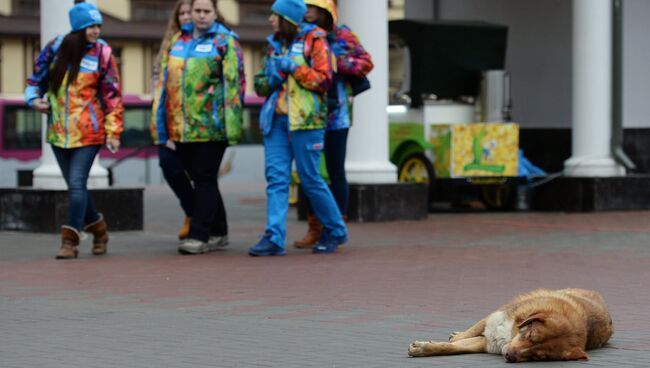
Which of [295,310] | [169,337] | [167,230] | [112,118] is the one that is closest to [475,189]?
[167,230]

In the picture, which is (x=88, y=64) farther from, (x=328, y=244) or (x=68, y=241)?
(x=328, y=244)

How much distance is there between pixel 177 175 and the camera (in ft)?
37.1

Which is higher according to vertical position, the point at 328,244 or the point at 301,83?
the point at 301,83

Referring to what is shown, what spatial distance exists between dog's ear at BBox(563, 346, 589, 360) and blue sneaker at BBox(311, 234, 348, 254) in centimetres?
517

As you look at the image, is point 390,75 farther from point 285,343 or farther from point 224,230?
point 285,343

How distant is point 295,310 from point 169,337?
3.65 ft

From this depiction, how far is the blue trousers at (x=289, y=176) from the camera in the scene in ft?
34.8

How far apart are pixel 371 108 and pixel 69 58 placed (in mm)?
4628

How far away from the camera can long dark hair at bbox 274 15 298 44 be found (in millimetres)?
10672

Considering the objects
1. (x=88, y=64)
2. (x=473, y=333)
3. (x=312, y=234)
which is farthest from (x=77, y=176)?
(x=473, y=333)

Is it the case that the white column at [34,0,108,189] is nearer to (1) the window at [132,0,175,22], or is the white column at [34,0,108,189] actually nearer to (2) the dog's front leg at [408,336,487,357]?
(2) the dog's front leg at [408,336,487,357]

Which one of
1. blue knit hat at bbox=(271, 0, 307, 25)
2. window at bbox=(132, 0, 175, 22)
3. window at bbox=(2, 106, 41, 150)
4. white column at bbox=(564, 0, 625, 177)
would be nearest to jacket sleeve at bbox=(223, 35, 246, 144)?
blue knit hat at bbox=(271, 0, 307, 25)

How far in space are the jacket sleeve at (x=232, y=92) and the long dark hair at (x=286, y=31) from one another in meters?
0.34

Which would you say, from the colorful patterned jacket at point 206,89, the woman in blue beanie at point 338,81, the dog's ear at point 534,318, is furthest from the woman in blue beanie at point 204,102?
the dog's ear at point 534,318
